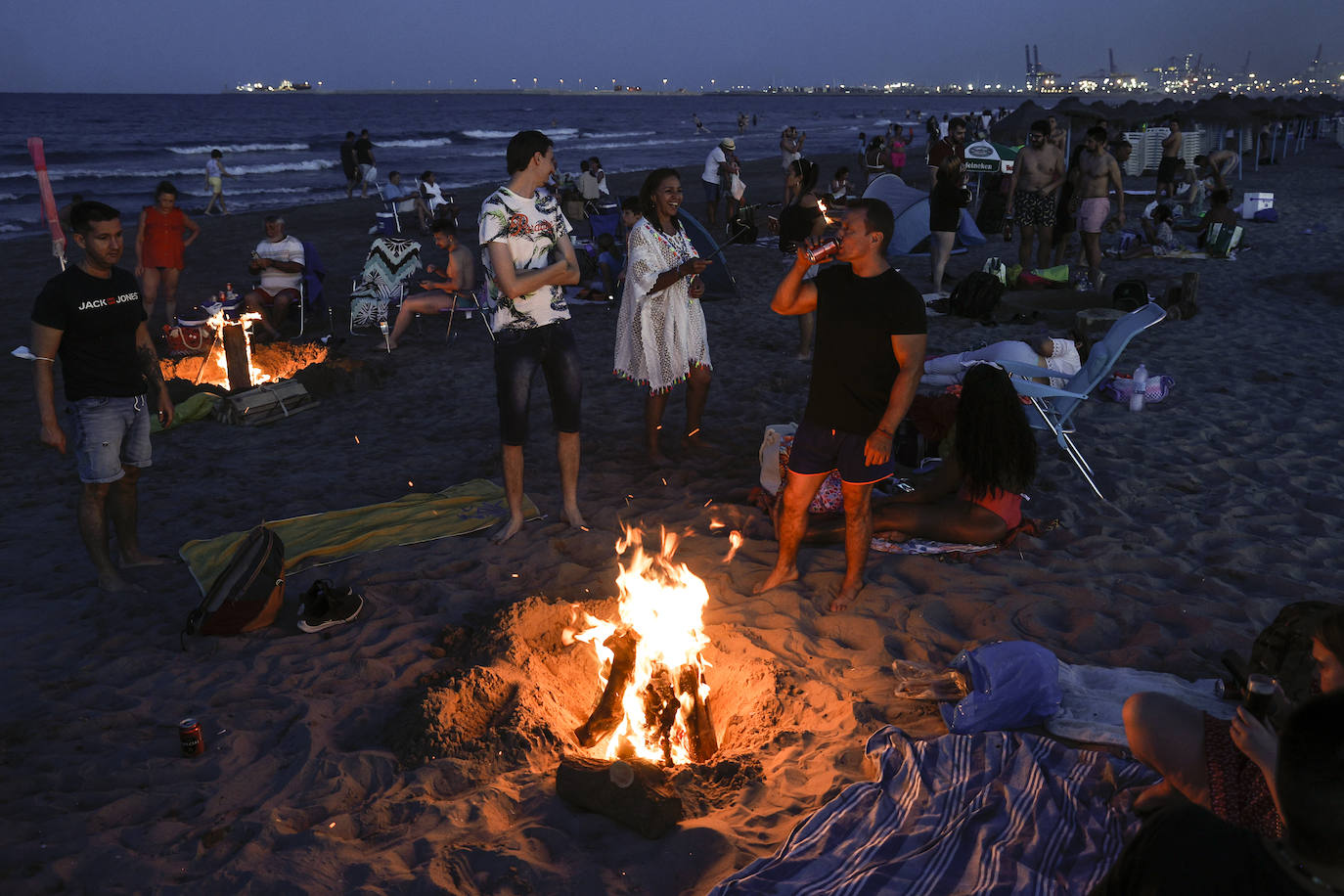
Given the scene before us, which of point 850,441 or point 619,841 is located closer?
point 619,841

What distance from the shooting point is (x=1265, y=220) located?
15.9 m

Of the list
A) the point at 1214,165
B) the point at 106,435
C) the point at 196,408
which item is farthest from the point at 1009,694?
the point at 1214,165

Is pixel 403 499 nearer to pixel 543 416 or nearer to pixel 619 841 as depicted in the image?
pixel 543 416

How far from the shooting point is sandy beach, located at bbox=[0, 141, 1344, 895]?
295 cm

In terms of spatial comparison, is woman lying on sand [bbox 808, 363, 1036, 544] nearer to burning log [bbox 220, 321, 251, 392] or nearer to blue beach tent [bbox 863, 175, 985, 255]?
burning log [bbox 220, 321, 251, 392]

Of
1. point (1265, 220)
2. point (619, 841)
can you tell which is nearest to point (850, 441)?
point (619, 841)

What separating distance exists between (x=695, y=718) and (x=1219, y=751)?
1915 mm

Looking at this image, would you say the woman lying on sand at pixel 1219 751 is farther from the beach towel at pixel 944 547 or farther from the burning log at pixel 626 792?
the beach towel at pixel 944 547

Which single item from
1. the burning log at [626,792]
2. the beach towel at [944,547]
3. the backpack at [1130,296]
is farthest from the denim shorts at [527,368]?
the backpack at [1130,296]

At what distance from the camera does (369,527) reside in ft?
17.9

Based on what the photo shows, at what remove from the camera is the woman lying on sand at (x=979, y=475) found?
471cm

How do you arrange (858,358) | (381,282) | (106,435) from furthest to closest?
(381,282) < (106,435) < (858,358)

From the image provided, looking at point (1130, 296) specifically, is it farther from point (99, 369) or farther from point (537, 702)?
point (99, 369)

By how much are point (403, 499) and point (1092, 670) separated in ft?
14.0
